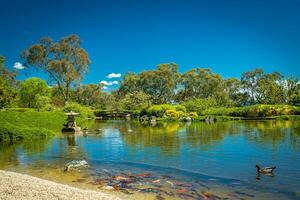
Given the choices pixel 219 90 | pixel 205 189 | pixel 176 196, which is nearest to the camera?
pixel 176 196

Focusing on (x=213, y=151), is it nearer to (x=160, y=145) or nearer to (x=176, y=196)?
(x=160, y=145)

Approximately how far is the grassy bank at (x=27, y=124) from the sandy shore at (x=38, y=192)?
16.4m

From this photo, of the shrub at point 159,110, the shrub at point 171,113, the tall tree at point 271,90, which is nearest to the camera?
the shrub at point 171,113

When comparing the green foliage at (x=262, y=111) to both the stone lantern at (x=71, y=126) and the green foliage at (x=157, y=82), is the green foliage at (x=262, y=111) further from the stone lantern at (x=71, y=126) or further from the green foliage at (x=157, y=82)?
the stone lantern at (x=71, y=126)

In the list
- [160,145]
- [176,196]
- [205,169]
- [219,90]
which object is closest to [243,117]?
[219,90]

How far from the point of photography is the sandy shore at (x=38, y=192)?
9148 mm

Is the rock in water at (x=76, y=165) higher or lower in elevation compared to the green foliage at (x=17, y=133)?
lower

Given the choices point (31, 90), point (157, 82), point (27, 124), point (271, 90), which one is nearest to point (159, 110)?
point (157, 82)

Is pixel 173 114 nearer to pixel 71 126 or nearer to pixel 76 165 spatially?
pixel 71 126

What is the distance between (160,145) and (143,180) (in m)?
9.63

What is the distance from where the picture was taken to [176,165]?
50.1 ft

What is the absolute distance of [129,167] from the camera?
1534 centimetres

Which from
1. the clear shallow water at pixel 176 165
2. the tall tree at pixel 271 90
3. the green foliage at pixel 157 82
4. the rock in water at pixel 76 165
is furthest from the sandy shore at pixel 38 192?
the green foliage at pixel 157 82

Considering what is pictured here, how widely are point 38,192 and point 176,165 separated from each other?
282 inches
